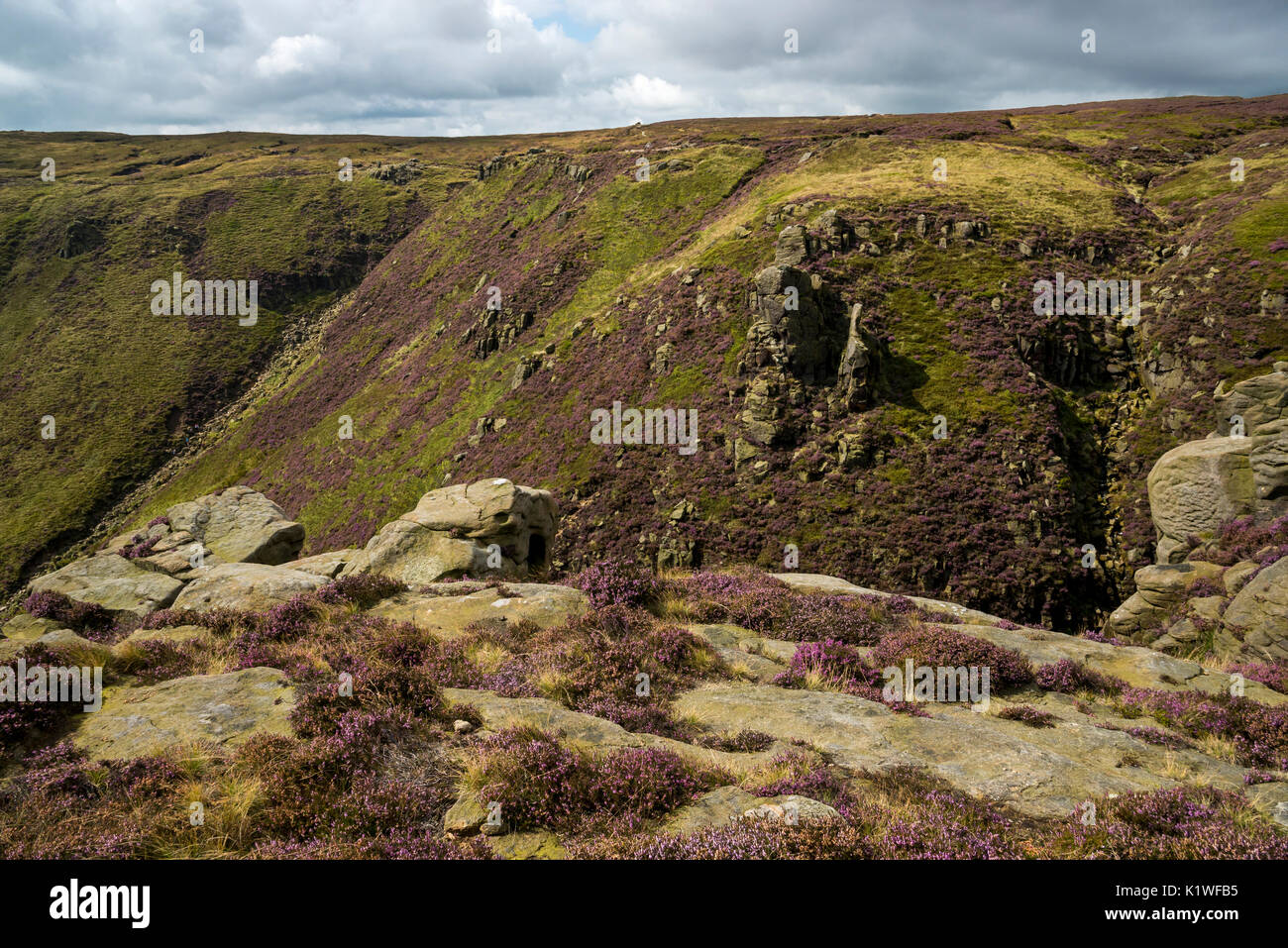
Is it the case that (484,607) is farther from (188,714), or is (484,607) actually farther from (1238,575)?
(1238,575)

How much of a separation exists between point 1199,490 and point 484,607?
3435 cm

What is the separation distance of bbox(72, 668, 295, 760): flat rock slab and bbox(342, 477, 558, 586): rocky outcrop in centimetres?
1032

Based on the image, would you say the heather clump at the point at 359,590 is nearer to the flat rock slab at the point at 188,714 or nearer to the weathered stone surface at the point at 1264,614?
the flat rock slab at the point at 188,714

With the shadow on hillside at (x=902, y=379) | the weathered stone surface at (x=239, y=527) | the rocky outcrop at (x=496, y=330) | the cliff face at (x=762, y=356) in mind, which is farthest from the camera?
the rocky outcrop at (x=496, y=330)

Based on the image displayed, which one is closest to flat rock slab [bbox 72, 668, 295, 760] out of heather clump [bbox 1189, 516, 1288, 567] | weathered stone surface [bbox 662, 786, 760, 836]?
weathered stone surface [bbox 662, 786, 760, 836]

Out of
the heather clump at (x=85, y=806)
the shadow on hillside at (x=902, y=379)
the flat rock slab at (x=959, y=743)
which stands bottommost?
the flat rock slab at (x=959, y=743)

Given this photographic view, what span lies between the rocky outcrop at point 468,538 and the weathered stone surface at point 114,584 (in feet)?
17.5

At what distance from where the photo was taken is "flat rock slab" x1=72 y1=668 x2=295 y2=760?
7.90 m

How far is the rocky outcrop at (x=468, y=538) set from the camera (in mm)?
22047

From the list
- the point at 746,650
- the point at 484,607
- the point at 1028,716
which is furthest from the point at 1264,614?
the point at 484,607

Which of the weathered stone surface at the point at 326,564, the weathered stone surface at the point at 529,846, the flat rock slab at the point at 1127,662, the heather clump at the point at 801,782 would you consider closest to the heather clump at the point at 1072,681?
the flat rock slab at the point at 1127,662

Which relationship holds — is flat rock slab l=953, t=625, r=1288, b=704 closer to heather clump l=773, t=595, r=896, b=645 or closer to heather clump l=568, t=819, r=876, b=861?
heather clump l=773, t=595, r=896, b=645

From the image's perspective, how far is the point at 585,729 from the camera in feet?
27.9
